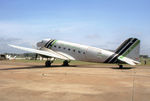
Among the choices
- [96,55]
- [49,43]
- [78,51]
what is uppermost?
[49,43]

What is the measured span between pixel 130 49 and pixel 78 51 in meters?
9.59

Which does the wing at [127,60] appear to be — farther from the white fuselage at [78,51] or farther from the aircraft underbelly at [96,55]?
the aircraft underbelly at [96,55]

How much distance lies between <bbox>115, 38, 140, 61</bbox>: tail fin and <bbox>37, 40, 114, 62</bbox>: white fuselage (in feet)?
6.47

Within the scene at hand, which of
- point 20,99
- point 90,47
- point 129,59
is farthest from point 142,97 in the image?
point 90,47

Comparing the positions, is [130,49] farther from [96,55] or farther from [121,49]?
[96,55]

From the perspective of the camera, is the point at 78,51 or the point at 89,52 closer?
the point at 89,52

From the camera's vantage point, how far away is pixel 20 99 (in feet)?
26.5

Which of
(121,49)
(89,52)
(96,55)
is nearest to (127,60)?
(121,49)

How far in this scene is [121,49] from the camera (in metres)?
27.2

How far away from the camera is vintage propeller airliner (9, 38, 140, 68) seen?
2620cm

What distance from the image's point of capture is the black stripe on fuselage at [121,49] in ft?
87.0

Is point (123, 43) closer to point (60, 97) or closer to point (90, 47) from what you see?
point (90, 47)

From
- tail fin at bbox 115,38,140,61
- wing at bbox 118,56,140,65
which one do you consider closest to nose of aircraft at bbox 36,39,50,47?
tail fin at bbox 115,38,140,61

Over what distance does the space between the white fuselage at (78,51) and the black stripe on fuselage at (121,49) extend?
70 cm
